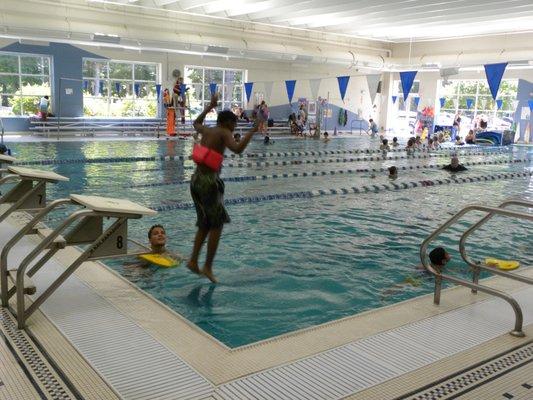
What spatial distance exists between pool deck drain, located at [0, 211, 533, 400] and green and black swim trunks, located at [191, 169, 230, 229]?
2.38 feet

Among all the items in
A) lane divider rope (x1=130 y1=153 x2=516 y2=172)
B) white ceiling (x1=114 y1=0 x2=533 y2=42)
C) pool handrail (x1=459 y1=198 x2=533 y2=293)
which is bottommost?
lane divider rope (x1=130 y1=153 x2=516 y2=172)

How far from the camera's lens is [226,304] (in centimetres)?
380

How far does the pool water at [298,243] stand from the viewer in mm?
3823

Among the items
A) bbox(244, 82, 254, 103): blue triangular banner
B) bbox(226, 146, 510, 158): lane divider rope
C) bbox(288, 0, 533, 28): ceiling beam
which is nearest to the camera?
bbox(226, 146, 510, 158): lane divider rope

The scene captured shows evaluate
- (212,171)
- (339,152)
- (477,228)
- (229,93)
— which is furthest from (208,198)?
(229,93)

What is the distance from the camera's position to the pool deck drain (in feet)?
8.05

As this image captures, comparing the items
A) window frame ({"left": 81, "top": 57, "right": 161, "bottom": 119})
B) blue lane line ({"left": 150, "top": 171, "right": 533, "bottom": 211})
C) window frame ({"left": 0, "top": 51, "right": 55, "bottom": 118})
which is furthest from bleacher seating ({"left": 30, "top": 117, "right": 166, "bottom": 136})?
blue lane line ({"left": 150, "top": 171, "right": 533, "bottom": 211})

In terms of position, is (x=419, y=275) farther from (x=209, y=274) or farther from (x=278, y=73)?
(x=278, y=73)

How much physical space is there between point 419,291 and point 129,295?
7.94ft

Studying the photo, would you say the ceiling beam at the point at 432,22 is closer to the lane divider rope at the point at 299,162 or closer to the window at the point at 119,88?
the lane divider rope at the point at 299,162

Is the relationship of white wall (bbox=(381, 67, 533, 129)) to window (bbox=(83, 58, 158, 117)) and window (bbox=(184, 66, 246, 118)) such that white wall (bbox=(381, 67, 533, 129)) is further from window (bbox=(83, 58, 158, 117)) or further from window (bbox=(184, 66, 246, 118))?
window (bbox=(83, 58, 158, 117))

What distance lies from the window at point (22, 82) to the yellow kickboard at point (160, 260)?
17071mm

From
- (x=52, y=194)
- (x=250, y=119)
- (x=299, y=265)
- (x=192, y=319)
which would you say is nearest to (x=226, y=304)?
(x=192, y=319)

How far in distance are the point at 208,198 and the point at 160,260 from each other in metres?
1.13
